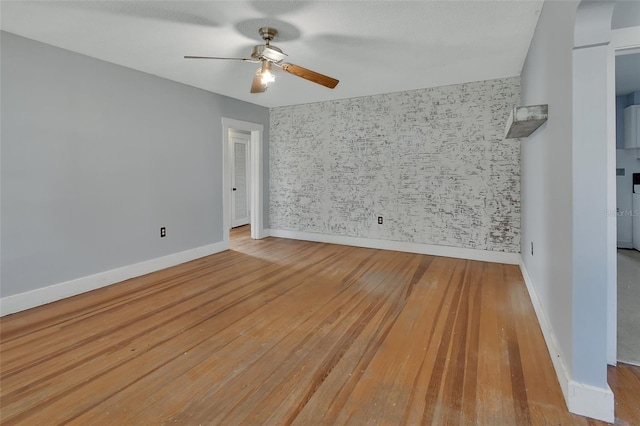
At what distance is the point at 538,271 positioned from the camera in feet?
8.04

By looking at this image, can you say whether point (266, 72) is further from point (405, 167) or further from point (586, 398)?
point (586, 398)

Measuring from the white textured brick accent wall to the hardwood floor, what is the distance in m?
1.09

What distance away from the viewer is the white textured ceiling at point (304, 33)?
7.10 ft

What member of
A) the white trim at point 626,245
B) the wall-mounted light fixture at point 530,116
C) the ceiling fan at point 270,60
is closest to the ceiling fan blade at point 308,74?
the ceiling fan at point 270,60

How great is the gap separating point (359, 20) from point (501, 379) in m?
2.49

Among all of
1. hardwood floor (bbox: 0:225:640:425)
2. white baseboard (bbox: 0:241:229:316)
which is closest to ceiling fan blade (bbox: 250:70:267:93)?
hardwood floor (bbox: 0:225:640:425)

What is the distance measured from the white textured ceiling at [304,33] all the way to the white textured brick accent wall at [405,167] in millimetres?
600

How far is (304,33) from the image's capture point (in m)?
2.54

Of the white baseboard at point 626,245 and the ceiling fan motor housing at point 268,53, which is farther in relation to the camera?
the white baseboard at point 626,245

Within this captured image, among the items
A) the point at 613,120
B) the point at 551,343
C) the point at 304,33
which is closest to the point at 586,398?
the point at 551,343

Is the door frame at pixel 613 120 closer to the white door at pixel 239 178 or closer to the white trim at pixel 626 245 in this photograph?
the white trim at pixel 626 245

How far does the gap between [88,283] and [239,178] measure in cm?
387

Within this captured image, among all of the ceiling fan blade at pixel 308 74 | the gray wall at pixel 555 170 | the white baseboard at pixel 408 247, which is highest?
the ceiling fan blade at pixel 308 74

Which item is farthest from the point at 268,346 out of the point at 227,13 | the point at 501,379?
the point at 227,13
